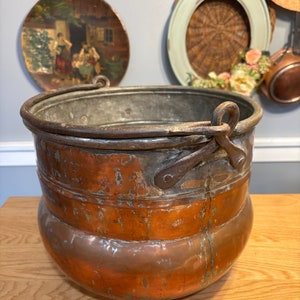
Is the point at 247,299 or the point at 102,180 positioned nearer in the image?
the point at 102,180

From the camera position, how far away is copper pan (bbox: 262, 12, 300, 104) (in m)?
1.12

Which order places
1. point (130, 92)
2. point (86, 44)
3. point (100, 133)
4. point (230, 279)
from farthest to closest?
point (86, 44) < point (130, 92) < point (230, 279) < point (100, 133)

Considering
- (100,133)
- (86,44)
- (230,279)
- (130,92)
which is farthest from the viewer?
(86,44)

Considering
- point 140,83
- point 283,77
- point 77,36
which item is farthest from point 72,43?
point 283,77

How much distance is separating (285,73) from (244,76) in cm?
13

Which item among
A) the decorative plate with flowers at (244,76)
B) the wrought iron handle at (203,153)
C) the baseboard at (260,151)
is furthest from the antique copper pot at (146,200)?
the baseboard at (260,151)

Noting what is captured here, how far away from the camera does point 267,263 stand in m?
0.74

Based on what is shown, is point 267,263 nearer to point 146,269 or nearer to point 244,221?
point 244,221

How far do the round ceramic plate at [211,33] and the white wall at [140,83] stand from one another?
68 millimetres

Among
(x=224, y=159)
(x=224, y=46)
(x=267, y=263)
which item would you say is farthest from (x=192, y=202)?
(x=224, y=46)

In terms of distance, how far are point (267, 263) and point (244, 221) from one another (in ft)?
0.61

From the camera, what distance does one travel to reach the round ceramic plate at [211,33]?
108 cm

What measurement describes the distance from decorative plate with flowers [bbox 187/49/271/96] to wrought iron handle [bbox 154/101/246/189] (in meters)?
0.64

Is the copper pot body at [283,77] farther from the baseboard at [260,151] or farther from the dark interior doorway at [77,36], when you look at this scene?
the dark interior doorway at [77,36]
